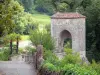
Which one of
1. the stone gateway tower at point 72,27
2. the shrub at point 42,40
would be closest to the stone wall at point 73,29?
the stone gateway tower at point 72,27

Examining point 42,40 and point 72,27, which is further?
point 72,27

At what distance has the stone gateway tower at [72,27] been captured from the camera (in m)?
31.7

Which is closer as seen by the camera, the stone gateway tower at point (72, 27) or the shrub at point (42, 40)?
the shrub at point (42, 40)

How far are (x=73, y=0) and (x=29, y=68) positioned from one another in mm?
21010

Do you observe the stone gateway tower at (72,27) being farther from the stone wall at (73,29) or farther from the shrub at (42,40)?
the shrub at (42,40)

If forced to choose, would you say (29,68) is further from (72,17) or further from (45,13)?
(45,13)

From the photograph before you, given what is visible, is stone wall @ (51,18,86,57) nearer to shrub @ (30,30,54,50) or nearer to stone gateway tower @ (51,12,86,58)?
stone gateway tower @ (51,12,86,58)

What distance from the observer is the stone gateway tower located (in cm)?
3167

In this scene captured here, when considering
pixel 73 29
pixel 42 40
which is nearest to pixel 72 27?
pixel 73 29

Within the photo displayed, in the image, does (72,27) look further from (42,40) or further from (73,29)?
(42,40)

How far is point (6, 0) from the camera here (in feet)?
61.5

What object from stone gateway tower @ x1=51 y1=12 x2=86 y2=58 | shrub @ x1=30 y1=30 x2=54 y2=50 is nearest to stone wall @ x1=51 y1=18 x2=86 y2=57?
stone gateway tower @ x1=51 y1=12 x2=86 y2=58

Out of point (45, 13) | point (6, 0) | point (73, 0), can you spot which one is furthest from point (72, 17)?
point (45, 13)

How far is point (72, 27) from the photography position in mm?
31766
